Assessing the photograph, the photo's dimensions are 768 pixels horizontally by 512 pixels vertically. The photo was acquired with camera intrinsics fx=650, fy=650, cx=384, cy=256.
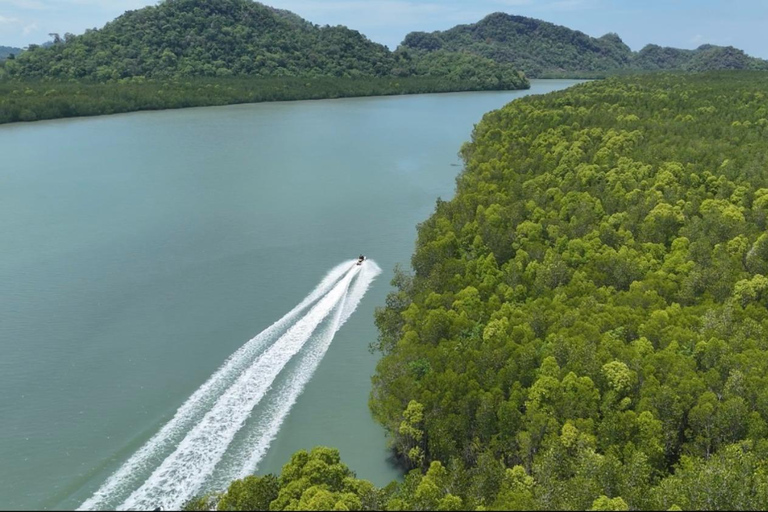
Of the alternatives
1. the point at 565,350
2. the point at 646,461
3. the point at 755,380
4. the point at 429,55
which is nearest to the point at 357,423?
the point at 565,350

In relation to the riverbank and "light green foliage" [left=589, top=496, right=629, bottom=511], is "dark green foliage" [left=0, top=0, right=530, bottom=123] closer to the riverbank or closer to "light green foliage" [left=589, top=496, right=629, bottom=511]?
the riverbank

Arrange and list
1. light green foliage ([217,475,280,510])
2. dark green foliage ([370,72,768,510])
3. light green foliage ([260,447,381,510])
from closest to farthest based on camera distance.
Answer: light green foliage ([260,447,381,510]) < light green foliage ([217,475,280,510]) < dark green foliage ([370,72,768,510])

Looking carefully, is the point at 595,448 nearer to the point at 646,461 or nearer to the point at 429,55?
→ the point at 646,461

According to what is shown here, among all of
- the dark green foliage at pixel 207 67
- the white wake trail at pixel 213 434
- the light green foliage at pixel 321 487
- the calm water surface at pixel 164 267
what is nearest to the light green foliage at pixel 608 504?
the light green foliage at pixel 321 487

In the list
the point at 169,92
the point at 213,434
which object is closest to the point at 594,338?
the point at 213,434

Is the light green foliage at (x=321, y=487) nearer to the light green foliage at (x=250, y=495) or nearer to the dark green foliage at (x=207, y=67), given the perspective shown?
the light green foliage at (x=250, y=495)

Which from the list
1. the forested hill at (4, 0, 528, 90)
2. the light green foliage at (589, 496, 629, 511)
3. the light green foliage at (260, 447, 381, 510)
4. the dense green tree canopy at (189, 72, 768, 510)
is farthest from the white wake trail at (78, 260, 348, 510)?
the forested hill at (4, 0, 528, 90)
